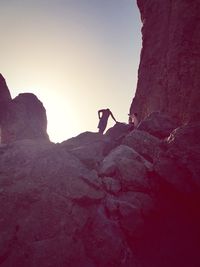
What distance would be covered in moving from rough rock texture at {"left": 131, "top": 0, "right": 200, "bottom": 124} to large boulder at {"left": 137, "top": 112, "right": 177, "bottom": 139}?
3.75 feet

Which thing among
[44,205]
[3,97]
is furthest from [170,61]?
[3,97]

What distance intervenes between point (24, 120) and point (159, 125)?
14313mm

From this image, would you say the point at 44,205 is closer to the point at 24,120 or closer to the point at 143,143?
the point at 143,143

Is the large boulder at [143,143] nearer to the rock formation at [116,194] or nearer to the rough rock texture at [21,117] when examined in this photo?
the rock formation at [116,194]

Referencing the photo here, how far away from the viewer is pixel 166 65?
24359 mm

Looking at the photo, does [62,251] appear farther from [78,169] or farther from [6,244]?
[78,169]

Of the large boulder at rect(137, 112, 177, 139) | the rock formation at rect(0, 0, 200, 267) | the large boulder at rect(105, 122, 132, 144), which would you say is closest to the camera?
the rock formation at rect(0, 0, 200, 267)

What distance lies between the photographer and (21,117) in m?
28.3

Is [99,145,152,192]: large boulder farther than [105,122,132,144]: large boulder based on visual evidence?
No

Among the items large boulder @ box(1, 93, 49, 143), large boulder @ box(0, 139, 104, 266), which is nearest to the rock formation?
large boulder @ box(0, 139, 104, 266)

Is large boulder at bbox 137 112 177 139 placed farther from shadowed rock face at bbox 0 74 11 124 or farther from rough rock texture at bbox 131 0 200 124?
shadowed rock face at bbox 0 74 11 124

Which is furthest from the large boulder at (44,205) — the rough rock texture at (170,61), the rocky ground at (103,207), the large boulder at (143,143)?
the rough rock texture at (170,61)

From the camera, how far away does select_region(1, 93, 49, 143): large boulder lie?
27531mm

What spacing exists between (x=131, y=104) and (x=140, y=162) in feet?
44.2
